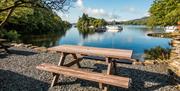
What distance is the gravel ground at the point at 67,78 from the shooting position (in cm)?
649

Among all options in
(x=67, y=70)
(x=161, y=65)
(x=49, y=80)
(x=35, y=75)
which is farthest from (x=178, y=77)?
(x=35, y=75)

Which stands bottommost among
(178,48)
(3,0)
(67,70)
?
(67,70)

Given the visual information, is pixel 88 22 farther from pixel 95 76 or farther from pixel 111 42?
pixel 95 76

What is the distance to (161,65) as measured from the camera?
941cm

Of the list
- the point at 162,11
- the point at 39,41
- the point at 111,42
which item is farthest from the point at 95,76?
the point at 111,42

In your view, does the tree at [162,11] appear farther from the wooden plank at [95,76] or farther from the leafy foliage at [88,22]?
the leafy foliage at [88,22]

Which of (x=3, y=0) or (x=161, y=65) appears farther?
(x=3, y=0)

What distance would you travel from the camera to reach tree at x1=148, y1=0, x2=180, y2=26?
19250mm

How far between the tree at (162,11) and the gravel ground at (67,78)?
1127cm

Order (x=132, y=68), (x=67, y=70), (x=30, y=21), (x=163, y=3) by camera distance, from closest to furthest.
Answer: (x=67, y=70) → (x=132, y=68) → (x=163, y=3) → (x=30, y=21)

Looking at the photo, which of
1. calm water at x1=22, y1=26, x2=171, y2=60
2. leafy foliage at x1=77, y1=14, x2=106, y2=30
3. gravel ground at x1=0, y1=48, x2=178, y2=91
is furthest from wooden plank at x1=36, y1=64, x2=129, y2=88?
leafy foliage at x1=77, y1=14, x2=106, y2=30

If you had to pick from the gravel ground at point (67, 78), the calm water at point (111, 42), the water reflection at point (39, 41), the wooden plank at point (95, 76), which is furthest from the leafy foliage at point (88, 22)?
the wooden plank at point (95, 76)

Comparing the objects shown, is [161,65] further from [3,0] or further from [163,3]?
[163,3]

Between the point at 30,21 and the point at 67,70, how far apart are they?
33065 millimetres
